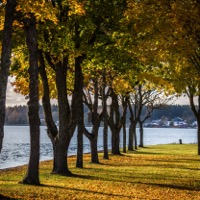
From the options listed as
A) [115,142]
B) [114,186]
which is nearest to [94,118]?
[115,142]

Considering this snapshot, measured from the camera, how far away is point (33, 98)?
20.7 m

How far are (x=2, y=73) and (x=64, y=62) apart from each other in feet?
36.1

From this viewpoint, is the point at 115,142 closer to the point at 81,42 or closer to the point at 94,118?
the point at 94,118

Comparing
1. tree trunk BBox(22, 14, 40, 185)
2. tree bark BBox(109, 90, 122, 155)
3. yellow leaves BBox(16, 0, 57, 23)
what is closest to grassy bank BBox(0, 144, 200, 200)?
tree trunk BBox(22, 14, 40, 185)

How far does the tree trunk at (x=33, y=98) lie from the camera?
20469 mm

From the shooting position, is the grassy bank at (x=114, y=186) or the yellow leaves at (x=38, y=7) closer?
the yellow leaves at (x=38, y=7)

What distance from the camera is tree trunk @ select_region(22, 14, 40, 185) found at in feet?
67.2

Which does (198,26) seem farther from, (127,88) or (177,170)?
(127,88)

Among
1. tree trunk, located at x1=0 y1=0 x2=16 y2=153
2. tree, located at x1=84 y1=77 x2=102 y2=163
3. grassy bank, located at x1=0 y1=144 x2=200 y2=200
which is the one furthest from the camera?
tree, located at x1=84 y1=77 x2=102 y2=163

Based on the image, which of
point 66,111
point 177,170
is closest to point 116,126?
point 177,170

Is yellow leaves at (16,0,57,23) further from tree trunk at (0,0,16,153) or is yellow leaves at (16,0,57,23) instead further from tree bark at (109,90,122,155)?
tree bark at (109,90,122,155)

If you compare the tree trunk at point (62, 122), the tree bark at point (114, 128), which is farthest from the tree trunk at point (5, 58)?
the tree bark at point (114, 128)

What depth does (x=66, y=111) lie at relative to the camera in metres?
26.8

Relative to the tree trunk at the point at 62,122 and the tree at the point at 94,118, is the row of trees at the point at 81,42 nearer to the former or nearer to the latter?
the tree trunk at the point at 62,122
